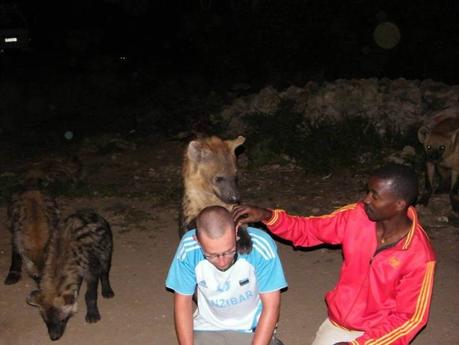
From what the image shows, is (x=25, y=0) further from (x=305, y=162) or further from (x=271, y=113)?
(x=305, y=162)

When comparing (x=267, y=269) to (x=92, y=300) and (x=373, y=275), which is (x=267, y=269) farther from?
(x=92, y=300)

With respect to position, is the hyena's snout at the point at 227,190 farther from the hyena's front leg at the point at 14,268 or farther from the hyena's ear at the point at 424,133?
the hyena's ear at the point at 424,133

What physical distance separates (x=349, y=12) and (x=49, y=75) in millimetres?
8487

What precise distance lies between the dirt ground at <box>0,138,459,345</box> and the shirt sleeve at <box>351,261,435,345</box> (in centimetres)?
127

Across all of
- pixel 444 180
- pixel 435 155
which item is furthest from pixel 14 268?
pixel 444 180

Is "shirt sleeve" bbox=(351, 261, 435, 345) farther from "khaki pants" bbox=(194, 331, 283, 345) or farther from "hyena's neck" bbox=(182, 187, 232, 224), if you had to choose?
"hyena's neck" bbox=(182, 187, 232, 224)

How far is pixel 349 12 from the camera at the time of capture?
11.3 metres

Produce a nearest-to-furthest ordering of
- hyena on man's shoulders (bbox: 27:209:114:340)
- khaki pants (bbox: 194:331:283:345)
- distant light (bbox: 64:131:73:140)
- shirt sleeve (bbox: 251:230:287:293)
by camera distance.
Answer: shirt sleeve (bbox: 251:230:287:293) < khaki pants (bbox: 194:331:283:345) < hyena on man's shoulders (bbox: 27:209:114:340) < distant light (bbox: 64:131:73:140)

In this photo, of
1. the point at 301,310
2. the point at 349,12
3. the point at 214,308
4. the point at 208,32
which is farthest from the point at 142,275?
the point at 208,32

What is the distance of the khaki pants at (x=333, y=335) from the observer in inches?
111

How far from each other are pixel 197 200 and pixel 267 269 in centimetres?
133

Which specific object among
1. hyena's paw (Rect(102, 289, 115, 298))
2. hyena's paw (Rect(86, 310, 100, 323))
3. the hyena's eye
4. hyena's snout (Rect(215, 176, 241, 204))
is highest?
the hyena's eye

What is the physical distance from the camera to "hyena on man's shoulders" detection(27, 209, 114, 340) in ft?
12.2

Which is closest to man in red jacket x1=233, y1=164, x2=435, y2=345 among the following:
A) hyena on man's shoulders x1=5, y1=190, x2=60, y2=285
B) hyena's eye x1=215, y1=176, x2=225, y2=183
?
hyena's eye x1=215, y1=176, x2=225, y2=183
